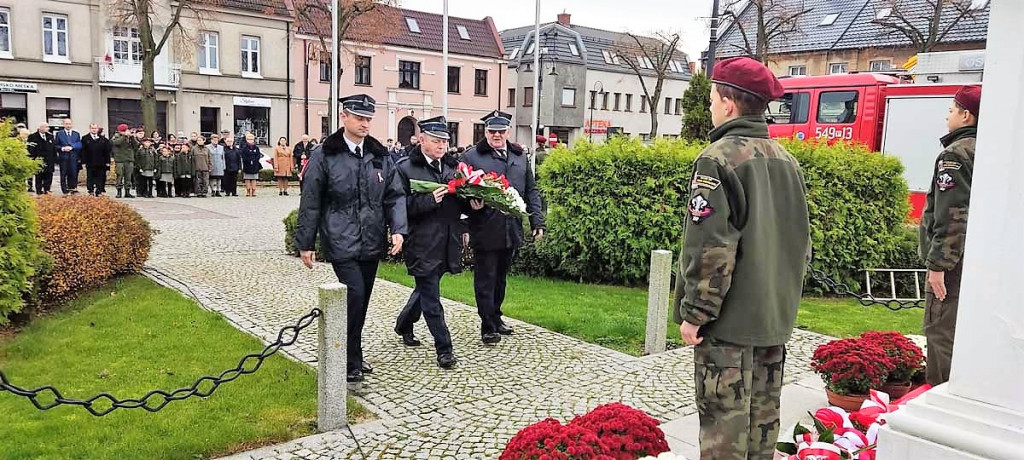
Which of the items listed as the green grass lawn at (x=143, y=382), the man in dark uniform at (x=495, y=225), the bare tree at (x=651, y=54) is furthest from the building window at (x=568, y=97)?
the man in dark uniform at (x=495, y=225)

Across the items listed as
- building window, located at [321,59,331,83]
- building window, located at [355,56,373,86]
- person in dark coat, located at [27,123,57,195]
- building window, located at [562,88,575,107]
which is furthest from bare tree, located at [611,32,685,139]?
person in dark coat, located at [27,123,57,195]

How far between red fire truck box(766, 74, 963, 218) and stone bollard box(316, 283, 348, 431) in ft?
43.5

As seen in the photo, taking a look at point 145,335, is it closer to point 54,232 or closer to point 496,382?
point 54,232

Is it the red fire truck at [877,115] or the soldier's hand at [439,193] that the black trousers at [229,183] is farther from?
the soldier's hand at [439,193]

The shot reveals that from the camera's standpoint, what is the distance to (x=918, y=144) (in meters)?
17.1

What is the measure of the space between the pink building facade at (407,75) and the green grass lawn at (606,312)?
32.7 metres

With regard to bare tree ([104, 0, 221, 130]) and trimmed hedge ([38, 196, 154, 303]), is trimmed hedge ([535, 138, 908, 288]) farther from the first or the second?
bare tree ([104, 0, 221, 130])

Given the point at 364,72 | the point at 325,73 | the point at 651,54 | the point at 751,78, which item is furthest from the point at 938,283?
the point at 651,54

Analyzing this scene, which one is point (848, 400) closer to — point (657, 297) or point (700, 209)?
point (657, 297)

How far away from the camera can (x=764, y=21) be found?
39562mm

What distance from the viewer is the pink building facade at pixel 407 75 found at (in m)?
42.4

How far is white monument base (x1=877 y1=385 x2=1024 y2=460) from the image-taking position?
8.10ft

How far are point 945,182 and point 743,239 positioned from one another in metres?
2.23

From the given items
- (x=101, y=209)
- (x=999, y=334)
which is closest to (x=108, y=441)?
(x=999, y=334)
